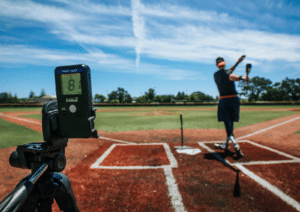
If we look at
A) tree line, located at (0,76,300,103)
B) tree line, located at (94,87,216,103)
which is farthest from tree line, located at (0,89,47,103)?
tree line, located at (94,87,216,103)

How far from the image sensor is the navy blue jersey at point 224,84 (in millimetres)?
4168

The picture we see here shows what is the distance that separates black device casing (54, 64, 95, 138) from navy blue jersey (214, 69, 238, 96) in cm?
394

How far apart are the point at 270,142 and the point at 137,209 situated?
18.0ft

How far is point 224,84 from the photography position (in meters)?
4.23

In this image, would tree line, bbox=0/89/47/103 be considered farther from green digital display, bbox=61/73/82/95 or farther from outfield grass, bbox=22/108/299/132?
green digital display, bbox=61/73/82/95

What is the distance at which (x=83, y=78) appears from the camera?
107 centimetres

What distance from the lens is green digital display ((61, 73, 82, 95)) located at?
109 centimetres

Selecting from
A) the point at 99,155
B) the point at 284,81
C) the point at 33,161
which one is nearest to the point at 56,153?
the point at 33,161

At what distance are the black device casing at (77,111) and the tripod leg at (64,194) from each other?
29 cm

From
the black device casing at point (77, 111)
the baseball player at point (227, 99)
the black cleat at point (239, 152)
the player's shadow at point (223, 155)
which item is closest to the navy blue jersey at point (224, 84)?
the baseball player at point (227, 99)

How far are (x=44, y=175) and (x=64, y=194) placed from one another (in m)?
0.20

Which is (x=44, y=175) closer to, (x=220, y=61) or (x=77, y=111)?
(x=77, y=111)

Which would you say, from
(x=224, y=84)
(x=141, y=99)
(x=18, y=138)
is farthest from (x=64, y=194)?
(x=141, y=99)

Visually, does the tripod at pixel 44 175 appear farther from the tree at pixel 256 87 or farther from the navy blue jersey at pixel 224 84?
the tree at pixel 256 87
